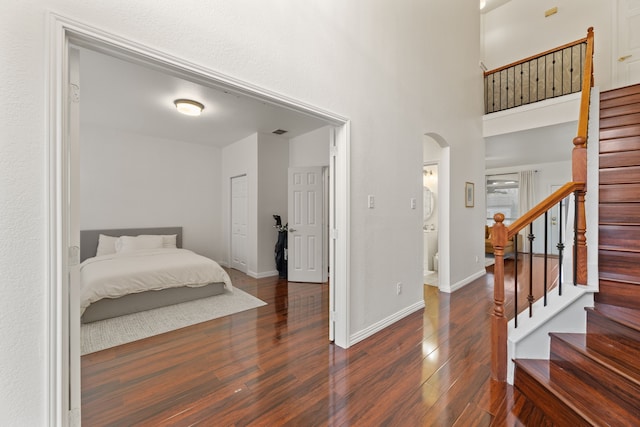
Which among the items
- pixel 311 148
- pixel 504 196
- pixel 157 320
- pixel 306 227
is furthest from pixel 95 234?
pixel 504 196

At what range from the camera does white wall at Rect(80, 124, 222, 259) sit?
4.76 m

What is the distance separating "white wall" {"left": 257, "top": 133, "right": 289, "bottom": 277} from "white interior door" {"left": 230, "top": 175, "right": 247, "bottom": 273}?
1.88 feet

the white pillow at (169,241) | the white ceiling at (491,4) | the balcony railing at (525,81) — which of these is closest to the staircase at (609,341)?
the balcony railing at (525,81)

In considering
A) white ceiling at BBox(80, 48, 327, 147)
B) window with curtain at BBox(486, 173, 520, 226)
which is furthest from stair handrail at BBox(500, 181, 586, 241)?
window with curtain at BBox(486, 173, 520, 226)

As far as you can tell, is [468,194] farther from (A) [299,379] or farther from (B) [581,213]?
(A) [299,379]

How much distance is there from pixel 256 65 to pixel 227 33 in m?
0.24

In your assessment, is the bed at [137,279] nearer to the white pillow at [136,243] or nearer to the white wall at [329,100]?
the white pillow at [136,243]

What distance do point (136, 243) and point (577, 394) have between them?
569 centimetres

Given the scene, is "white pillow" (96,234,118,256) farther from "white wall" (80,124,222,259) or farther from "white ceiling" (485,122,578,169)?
"white ceiling" (485,122,578,169)

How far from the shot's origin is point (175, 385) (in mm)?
1937

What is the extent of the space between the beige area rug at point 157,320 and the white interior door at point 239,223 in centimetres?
179

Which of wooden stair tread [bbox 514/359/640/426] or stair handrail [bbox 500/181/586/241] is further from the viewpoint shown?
stair handrail [bbox 500/181/586/241]
